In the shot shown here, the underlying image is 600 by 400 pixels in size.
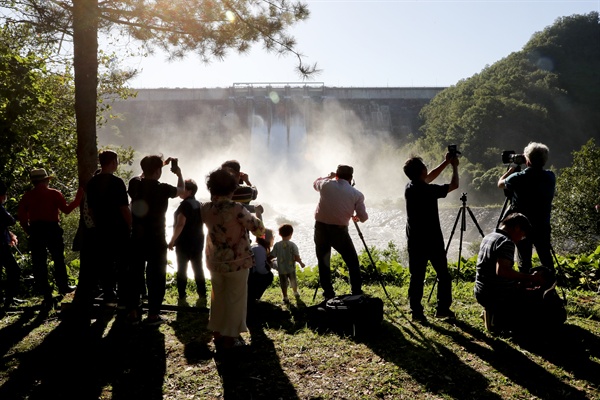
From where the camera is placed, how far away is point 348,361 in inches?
162

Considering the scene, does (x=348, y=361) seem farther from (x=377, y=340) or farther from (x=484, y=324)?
(x=484, y=324)

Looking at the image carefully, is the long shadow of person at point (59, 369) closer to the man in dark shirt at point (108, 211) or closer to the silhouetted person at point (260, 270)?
the man in dark shirt at point (108, 211)

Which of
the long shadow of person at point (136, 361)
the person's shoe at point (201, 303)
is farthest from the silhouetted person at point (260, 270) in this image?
the long shadow of person at point (136, 361)

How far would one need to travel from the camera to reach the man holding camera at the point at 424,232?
5.05 m

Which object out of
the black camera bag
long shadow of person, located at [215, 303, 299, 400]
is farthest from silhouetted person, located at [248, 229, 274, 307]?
the black camera bag

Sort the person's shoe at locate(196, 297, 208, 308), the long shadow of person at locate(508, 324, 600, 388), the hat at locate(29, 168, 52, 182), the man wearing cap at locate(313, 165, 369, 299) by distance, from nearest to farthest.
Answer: the long shadow of person at locate(508, 324, 600, 388), the man wearing cap at locate(313, 165, 369, 299), the hat at locate(29, 168, 52, 182), the person's shoe at locate(196, 297, 208, 308)

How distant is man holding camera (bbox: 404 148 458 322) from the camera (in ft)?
16.6

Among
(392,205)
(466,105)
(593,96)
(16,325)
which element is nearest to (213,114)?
(392,205)

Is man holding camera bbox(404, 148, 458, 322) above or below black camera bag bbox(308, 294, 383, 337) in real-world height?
above

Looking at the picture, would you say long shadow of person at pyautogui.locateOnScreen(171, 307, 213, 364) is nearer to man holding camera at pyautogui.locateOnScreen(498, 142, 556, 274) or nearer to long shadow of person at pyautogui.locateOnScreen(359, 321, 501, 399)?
long shadow of person at pyautogui.locateOnScreen(359, 321, 501, 399)

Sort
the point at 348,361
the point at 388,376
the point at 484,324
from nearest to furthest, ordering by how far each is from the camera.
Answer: the point at 388,376 → the point at 348,361 → the point at 484,324

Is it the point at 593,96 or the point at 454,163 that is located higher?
the point at 593,96

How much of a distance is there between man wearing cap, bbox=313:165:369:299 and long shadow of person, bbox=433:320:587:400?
4.25 feet

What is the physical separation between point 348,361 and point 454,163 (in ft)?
7.38
